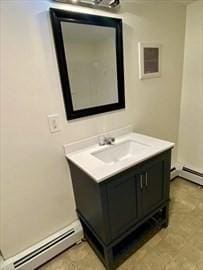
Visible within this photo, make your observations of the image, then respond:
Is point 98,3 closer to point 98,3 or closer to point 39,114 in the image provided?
point 98,3

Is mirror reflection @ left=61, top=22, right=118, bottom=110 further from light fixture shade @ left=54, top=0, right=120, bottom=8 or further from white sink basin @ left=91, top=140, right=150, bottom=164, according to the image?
white sink basin @ left=91, top=140, right=150, bottom=164

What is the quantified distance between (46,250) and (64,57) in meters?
1.55

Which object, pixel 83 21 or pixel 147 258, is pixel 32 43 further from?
pixel 147 258

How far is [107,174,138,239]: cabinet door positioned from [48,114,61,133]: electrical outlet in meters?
0.59

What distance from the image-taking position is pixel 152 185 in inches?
56.1

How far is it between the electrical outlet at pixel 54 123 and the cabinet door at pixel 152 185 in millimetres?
740

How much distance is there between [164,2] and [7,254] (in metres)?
2.65

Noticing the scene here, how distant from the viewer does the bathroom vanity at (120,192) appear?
117 cm

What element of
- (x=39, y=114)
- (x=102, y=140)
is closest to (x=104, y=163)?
(x=102, y=140)

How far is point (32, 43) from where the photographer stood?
1.15 metres

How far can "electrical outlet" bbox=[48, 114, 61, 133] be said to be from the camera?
4.33 ft

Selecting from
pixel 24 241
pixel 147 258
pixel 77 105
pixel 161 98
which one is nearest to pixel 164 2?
pixel 161 98

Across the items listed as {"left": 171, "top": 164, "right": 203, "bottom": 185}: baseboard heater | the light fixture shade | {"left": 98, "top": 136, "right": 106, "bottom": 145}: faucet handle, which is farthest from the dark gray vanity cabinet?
the light fixture shade

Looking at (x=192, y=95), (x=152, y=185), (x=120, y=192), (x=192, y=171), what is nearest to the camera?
(x=120, y=192)
